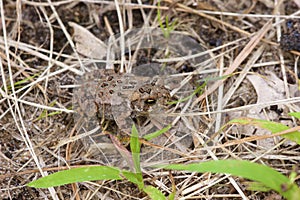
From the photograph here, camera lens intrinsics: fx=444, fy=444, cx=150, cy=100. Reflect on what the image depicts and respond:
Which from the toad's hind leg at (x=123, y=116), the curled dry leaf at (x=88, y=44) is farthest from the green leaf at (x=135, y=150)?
the curled dry leaf at (x=88, y=44)

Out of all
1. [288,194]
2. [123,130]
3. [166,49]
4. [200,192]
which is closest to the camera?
[288,194]

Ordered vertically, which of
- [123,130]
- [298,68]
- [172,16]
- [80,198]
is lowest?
[80,198]

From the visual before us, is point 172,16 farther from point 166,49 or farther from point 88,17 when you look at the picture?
point 88,17

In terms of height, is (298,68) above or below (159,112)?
above

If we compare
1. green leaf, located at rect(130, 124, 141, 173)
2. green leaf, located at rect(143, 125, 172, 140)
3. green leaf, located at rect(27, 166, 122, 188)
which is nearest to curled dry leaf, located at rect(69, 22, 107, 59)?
green leaf, located at rect(143, 125, 172, 140)

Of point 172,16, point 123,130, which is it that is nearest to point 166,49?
point 172,16
